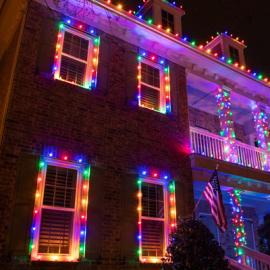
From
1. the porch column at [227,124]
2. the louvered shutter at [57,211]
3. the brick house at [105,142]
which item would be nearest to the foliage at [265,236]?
the brick house at [105,142]

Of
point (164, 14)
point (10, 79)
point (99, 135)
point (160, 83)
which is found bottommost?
point (99, 135)

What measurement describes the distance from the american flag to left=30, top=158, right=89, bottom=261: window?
2973 millimetres

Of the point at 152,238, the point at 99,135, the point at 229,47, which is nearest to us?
the point at 99,135

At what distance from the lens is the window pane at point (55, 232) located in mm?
7175

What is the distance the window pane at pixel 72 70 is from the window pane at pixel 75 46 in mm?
240

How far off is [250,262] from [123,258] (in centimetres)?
443

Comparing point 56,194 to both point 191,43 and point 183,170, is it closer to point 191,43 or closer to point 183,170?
point 183,170

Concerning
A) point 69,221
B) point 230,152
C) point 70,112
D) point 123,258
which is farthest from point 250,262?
point 70,112

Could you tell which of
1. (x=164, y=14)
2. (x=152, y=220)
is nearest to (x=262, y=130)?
(x=164, y=14)

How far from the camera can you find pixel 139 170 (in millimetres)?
9039

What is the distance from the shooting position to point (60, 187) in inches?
305

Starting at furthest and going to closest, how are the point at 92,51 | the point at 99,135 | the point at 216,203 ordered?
the point at 92,51
the point at 99,135
the point at 216,203

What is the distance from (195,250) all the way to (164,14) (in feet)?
26.8

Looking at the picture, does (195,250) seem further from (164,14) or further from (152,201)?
(164,14)
